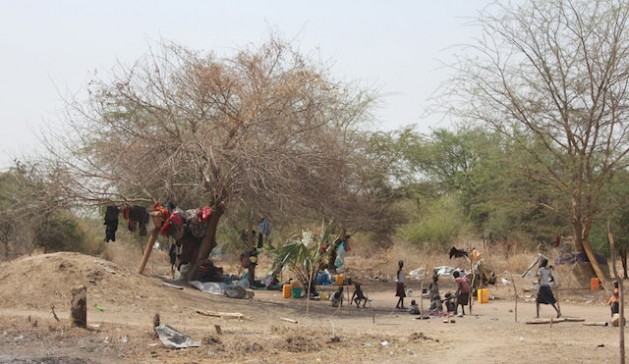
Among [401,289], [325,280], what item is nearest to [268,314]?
[401,289]

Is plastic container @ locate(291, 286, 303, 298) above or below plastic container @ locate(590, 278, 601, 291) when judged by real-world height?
below

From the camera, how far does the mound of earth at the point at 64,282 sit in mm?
16703

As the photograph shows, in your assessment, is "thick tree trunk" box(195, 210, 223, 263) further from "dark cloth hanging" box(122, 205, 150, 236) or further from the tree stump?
the tree stump

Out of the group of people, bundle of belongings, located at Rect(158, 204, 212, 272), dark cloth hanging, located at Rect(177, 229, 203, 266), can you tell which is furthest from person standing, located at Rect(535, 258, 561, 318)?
dark cloth hanging, located at Rect(177, 229, 203, 266)

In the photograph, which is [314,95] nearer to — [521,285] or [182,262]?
[182,262]

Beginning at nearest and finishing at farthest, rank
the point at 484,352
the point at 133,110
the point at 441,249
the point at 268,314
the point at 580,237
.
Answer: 1. the point at 484,352
2. the point at 268,314
3. the point at 133,110
4. the point at 580,237
5. the point at 441,249

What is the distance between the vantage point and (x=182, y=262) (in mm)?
22000

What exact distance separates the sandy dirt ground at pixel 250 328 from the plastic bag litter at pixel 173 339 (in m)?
0.15

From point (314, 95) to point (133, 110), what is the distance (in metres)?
4.96

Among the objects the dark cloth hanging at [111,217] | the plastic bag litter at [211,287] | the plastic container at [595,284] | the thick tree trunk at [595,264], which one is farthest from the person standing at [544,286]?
the dark cloth hanging at [111,217]

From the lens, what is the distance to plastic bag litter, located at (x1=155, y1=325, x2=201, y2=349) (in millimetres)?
11711

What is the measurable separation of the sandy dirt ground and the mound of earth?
2 cm

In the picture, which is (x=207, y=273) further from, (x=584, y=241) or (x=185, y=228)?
(x=584, y=241)

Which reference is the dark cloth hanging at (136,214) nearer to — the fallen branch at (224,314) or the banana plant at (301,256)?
the banana plant at (301,256)
